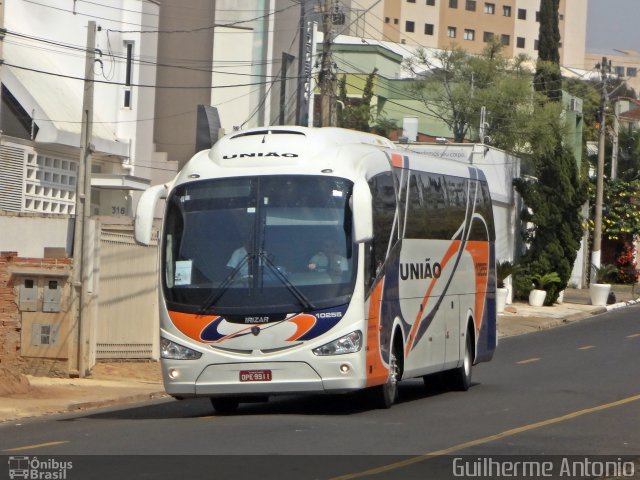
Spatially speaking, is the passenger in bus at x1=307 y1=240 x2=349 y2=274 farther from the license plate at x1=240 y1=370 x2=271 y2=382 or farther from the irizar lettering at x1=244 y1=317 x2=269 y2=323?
the license plate at x1=240 y1=370 x2=271 y2=382

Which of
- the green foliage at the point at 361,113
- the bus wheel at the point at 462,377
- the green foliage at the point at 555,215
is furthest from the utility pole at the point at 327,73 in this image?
the green foliage at the point at 361,113

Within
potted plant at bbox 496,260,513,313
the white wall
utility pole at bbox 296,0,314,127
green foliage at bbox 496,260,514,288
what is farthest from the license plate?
green foliage at bbox 496,260,514,288

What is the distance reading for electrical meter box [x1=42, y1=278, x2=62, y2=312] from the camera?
21.3m

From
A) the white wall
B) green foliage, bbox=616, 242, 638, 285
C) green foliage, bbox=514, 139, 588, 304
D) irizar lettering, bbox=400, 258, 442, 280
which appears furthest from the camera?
green foliage, bbox=616, 242, 638, 285

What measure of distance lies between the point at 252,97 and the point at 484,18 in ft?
260

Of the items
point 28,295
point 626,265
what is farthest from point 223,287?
point 626,265

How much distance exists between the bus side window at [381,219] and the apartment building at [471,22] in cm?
9957

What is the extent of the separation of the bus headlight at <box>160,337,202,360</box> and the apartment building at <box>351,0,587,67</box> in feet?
333

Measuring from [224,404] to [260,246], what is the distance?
2.57 meters

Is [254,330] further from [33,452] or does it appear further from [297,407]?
[33,452]

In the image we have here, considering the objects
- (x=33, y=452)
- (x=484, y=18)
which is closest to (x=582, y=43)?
(x=484, y=18)

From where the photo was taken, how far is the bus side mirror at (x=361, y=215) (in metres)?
15.3

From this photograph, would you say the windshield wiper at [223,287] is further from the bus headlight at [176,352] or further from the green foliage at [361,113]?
the green foliage at [361,113]

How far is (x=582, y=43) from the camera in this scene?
127500 millimetres
